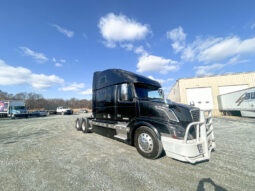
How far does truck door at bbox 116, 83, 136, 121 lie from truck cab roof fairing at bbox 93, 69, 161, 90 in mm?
277

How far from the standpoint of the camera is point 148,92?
424 cm

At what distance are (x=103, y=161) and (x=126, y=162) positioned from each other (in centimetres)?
67

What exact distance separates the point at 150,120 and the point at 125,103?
128 centimetres

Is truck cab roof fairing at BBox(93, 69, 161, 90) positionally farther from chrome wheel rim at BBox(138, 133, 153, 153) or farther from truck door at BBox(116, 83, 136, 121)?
chrome wheel rim at BBox(138, 133, 153, 153)

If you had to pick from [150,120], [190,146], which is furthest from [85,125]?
[190,146]

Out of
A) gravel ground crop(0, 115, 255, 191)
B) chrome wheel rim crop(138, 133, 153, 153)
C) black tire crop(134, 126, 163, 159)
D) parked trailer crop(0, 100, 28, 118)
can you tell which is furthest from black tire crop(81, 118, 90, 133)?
parked trailer crop(0, 100, 28, 118)

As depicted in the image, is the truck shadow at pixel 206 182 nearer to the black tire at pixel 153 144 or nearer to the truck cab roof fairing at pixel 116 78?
the black tire at pixel 153 144

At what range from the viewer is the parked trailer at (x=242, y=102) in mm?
11695

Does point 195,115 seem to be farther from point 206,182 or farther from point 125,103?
point 125,103

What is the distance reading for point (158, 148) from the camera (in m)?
2.95

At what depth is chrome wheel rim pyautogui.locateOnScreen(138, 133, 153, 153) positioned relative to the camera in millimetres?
3143

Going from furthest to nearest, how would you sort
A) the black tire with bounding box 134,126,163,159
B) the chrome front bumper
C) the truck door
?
the truck door < the black tire with bounding box 134,126,163,159 < the chrome front bumper

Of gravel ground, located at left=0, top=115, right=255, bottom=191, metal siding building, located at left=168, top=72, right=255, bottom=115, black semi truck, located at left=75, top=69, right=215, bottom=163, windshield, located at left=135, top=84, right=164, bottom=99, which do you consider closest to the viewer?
gravel ground, located at left=0, top=115, right=255, bottom=191

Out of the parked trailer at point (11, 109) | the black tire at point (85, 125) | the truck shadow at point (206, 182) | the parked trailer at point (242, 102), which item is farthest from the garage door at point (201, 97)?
the parked trailer at point (11, 109)
